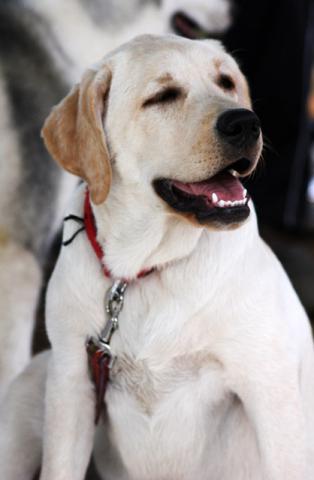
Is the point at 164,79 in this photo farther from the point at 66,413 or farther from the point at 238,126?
the point at 66,413

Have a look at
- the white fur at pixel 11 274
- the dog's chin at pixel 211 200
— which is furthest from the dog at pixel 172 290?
the white fur at pixel 11 274

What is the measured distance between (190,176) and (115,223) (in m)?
0.34

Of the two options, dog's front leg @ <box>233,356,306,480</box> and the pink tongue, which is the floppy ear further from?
dog's front leg @ <box>233,356,306,480</box>

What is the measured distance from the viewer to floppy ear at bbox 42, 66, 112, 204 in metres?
2.19

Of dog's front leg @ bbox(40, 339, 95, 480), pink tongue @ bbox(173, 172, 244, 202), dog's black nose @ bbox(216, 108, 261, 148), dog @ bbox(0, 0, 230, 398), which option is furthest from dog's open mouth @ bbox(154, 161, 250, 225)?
dog @ bbox(0, 0, 230, 398)

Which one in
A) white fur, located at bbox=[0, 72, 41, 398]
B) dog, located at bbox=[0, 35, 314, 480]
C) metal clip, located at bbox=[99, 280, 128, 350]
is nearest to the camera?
dog, located at bbox=[0, 35, 314, 480]

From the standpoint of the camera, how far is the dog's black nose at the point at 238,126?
2.04 m

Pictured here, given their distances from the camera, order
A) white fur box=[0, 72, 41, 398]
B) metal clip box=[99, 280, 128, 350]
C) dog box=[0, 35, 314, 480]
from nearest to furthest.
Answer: dog box=[0, 35, 314, 480], metal clip box=[99, 280, 128, 350], white fur box=[0, 72, 41, 398]

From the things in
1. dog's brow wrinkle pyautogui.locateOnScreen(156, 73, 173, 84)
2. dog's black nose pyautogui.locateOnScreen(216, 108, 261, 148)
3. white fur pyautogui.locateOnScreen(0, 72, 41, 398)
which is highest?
dog's brow wrinkle pyautogui.locateOnScreen(156, 73, 173, 84)

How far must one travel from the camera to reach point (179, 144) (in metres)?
2.14

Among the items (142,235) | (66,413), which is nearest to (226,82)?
(142,235)

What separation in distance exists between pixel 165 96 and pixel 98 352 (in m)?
0.71

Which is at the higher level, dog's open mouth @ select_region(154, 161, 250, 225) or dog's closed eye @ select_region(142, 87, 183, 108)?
dog's closed eye @ select_region(142, 87, 183, 108)

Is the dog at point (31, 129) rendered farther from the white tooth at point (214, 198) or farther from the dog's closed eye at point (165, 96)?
the white tooth at point (214, 198)
